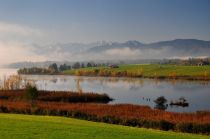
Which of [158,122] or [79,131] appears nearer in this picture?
[79,131]

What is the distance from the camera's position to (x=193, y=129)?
37750mm

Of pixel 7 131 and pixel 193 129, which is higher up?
pixel 7 131

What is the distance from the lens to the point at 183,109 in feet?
222

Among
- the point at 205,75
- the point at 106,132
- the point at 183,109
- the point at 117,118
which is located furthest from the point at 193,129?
the point at 205,75

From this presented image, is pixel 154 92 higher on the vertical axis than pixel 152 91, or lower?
lower

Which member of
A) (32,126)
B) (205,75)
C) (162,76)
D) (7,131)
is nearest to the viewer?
(7,131)

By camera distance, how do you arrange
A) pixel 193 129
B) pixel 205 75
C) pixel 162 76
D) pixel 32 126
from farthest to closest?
pixel 162 76 < pixel 205 75 < pixel 193 129 < pixel 32 126

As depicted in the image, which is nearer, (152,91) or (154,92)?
(154,92)

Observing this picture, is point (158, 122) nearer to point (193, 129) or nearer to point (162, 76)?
point (193, 129)

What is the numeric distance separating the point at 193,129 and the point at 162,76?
474 feet

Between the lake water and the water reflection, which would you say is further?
the water reflection

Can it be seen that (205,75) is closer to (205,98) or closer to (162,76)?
(162,76)

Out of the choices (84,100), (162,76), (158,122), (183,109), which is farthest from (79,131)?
(162,76)

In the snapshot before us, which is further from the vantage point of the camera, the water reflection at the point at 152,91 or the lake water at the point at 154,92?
the water reflection at the point at 152,91
